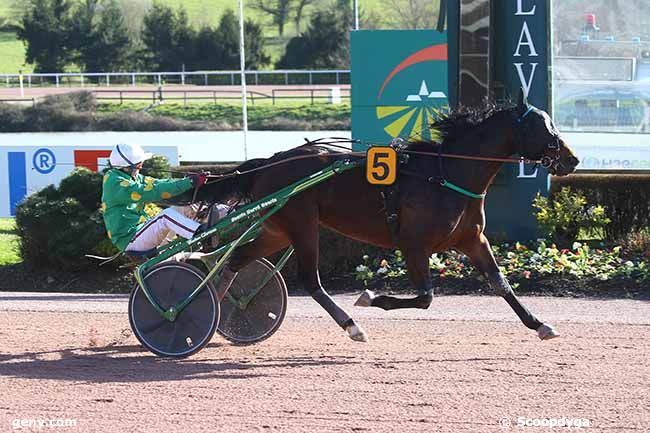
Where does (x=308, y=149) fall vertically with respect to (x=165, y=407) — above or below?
above

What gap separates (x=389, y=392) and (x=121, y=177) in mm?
2442

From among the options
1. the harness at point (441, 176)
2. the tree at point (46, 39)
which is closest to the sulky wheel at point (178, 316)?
the harness at point (441, 176)

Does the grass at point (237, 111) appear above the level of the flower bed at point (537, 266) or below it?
above

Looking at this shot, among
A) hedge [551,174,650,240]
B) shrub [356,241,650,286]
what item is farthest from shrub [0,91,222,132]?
shrub [356,241,650,286]

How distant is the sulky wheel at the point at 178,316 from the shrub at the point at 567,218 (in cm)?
491

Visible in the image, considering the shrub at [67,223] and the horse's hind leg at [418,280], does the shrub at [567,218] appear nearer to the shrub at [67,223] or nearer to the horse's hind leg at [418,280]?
the shrub at [67,223]

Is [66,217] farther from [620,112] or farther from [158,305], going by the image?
[620,112]

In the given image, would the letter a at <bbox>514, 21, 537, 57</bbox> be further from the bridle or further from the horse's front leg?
the horse's front leg

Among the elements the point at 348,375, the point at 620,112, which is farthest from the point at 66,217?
the point at 620,112

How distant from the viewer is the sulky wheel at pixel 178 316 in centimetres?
691

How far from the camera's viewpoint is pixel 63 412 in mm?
5559

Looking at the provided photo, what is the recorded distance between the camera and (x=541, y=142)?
6.92 metres

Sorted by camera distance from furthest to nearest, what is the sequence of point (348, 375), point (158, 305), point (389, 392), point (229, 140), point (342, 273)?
point (229, 140) < point (342, 273) < point (158, 305) < point (348, 375) < point (389, 392)

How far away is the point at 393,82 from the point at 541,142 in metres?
7.73
